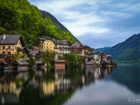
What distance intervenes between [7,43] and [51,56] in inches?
792

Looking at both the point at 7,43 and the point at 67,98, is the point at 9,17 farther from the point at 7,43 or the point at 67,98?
the point at 67,98

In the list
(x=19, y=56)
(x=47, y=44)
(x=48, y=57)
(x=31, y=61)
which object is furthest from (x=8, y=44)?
(x=47, y=44)

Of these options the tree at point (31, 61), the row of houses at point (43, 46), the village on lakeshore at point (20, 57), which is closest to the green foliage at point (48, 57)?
the village on lakeshore at point (20, 57)

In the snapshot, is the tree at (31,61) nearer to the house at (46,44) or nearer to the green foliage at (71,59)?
the green foliage at (71,59)


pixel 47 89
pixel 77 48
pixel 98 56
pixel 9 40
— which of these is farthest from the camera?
pixel 98 56

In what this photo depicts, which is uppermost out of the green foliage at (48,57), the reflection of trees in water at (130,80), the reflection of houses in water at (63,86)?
the green foliage at (48,57)

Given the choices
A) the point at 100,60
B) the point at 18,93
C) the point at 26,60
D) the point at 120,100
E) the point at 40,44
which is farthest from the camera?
the point at 100,60

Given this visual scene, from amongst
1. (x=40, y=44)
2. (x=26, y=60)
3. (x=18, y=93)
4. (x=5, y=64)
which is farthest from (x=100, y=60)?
(x=18, y=93)

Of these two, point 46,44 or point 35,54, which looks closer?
point 35,54

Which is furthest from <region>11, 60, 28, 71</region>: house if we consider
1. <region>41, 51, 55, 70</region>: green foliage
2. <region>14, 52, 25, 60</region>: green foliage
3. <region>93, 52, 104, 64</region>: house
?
<region>93, 52, 104, 64</region>: house

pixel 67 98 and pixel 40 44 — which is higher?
pixel 40 44

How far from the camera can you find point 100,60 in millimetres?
131250

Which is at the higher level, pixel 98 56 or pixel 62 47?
pixel 62 47

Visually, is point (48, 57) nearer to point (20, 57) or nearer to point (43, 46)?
point (43, 46)
